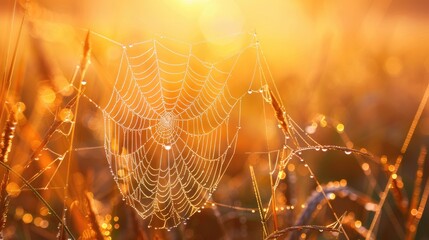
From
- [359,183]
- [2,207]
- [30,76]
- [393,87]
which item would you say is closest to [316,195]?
[2,207]

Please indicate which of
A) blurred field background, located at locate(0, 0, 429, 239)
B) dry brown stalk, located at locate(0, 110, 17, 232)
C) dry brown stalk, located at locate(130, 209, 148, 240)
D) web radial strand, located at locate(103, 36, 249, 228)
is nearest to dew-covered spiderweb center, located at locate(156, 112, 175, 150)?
web radial strand, located at locate(103, 36, 249, 228)

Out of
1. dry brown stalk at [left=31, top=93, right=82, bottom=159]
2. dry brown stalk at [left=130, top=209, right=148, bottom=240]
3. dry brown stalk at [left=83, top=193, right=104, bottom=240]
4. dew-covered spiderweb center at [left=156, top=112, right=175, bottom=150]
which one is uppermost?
dry brown stalk at [left=31, top=93, right=82, bottom=159]

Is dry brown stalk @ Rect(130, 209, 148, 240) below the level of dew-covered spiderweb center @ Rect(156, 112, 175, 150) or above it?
below

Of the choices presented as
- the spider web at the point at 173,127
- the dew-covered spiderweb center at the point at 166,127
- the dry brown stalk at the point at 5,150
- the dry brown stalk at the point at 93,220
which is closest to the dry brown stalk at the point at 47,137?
the dry brown stalk at the point at 5,150

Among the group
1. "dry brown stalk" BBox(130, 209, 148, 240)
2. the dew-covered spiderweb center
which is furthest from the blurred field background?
the dew-covered spiderweb center

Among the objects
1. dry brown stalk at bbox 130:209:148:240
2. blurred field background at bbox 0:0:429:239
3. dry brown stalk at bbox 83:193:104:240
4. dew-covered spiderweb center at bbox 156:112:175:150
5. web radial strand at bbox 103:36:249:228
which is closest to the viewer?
dry brown stalk at bbox 83:193:104:240

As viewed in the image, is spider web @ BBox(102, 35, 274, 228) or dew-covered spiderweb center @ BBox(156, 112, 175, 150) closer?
spider web @ BBox(102, 35, 274, 228)

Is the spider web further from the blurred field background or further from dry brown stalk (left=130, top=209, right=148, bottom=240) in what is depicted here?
dry brown stalk (left=130, top=209, right=148, bottom=240)

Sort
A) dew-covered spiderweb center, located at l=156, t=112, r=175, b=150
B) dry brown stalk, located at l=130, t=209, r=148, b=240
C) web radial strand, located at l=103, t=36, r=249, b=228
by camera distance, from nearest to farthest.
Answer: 1. dry brown stalk, located at l=130, t=209, r=148, b=240
2. web radial strand, located at l=103, t=36, r=249, b=228
3. dew-covered spiderweb center, located at l=156, t=112, r=175, b=150
